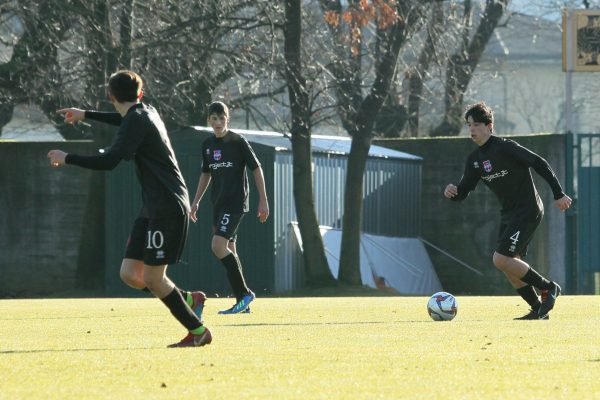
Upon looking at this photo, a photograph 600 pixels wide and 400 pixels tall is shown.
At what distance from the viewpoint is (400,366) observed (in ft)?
27.1

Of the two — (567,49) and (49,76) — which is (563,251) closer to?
(567,49)

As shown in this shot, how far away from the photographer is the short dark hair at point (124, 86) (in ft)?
31.1

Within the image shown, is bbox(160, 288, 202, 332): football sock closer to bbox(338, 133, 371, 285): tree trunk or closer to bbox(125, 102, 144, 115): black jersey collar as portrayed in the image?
bbox(125, 102, 144, 115): black jersey collar

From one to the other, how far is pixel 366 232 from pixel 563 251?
12.4ft

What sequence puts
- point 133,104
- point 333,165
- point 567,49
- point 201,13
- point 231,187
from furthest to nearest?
1. point 333,165
2. point 567,49
3. point 201,13
4. point 231,187
5. point 133,104

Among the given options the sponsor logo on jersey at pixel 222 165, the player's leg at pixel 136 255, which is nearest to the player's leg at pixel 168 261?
the player's leg at pixel 136 255

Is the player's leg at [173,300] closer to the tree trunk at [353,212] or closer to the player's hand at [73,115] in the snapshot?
the player's hand at [73,115]

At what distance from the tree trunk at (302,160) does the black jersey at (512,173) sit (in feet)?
34.7

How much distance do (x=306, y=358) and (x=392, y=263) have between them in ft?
61.3

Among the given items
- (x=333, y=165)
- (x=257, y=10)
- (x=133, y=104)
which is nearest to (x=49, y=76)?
(x=257, y=10)

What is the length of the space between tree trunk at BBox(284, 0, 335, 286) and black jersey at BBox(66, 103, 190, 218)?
14.2 metres

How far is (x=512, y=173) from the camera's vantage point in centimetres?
1308

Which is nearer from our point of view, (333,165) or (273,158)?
(273,158)

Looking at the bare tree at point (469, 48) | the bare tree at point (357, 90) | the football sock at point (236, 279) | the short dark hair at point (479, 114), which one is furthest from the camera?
the bare tree at point (469, 48)
